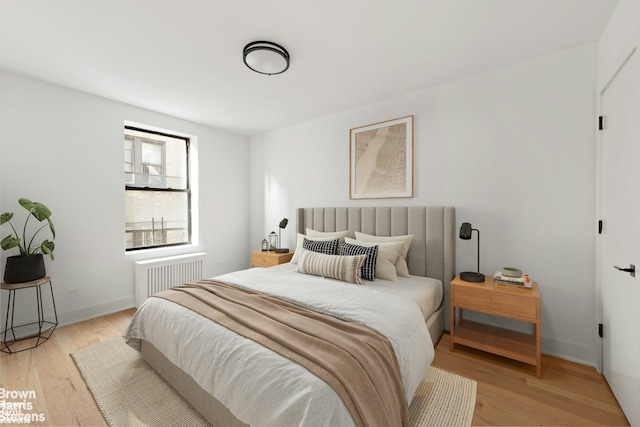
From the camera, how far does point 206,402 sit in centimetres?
159

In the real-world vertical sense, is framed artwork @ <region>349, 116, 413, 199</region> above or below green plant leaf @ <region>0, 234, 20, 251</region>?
above

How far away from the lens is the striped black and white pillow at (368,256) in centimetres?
259

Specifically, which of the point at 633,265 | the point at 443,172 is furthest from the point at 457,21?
the point at 633,265

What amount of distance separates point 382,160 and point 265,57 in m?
1.74

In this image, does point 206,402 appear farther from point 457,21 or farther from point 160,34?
point 457,21

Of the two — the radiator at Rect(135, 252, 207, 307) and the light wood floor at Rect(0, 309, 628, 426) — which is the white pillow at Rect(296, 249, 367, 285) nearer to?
the light wood floor at Rect(0, 309, 628, 426)

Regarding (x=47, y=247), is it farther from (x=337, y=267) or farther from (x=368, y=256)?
(x=368, y=256)

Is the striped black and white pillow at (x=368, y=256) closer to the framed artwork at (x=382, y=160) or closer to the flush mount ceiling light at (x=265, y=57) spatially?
the framed artwork at (x=382, y=160)

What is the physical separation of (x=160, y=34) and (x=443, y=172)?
9.30 feet

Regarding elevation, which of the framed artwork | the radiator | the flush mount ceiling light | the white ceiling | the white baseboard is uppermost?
the white ceiling

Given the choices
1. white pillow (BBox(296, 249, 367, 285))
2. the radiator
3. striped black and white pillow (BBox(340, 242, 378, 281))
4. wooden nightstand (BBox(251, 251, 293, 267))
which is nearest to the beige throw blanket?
white pillow (BBox(296, 249, 367, 285))

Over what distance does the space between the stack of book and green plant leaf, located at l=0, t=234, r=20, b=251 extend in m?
4.28

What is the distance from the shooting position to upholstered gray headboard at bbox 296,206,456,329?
271cm

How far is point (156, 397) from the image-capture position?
181cm
